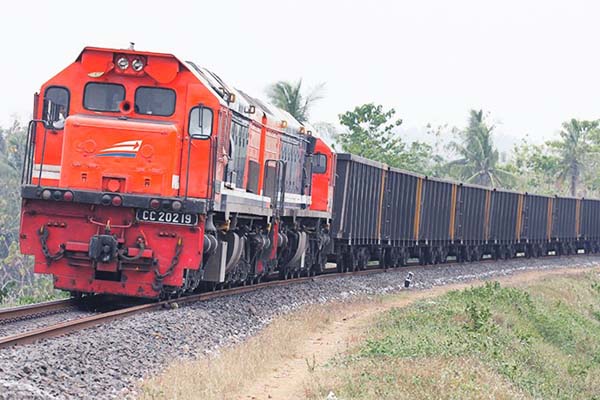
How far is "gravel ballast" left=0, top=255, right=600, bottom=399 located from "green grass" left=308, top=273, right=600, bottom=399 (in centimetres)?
172

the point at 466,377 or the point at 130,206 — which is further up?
the point at 130,206

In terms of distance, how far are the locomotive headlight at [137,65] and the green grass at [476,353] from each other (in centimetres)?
497

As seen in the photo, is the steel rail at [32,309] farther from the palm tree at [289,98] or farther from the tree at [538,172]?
the tree at [538,172]

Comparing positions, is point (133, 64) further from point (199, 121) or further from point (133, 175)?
point (133, 175)

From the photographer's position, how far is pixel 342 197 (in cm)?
2434

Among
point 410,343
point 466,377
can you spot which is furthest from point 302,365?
point 466,377

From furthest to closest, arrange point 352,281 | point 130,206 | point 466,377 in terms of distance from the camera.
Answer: point 352,281
point 130,206
point 466,377

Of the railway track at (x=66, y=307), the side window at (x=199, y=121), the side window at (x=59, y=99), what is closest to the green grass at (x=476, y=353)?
the railway track at (x=66, y=307)

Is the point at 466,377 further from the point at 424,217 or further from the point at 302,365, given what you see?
the point at 424,217

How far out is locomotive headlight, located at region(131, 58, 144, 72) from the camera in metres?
14.0

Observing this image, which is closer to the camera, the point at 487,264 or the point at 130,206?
the point at 130,206

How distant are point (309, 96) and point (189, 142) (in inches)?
1340

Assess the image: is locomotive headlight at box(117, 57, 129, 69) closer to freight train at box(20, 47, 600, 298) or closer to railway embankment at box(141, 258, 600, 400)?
freight train at box(20, 47, 600, 298)

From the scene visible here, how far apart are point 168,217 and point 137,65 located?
2.23m
